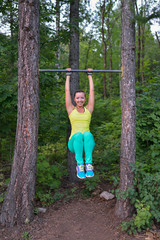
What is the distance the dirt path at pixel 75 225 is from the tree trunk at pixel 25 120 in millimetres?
288

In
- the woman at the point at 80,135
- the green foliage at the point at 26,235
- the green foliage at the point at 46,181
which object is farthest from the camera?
the green foliage at the point at 46,181

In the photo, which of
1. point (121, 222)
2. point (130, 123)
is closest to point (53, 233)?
point (121, 222)

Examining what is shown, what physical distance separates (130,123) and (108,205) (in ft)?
7.21

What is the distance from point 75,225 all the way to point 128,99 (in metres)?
2.91

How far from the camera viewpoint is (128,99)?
4.34 metres

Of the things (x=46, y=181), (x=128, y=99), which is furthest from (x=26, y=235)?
(x=128, y=99)

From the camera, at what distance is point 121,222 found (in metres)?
4.36

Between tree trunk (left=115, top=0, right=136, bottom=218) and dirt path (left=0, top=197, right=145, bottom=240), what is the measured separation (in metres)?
0.47

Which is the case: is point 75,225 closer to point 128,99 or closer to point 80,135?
point 80,135

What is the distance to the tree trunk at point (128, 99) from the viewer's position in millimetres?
4320

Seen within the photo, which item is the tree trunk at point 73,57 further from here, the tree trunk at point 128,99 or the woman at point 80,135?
the tree trunk at point 128,99

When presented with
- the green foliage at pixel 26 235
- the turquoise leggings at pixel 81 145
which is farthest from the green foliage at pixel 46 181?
the turquoise leggings at pixel 81 145

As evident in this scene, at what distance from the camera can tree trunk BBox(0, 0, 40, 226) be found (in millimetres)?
4414

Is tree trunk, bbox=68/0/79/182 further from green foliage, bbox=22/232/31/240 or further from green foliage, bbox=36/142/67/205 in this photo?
green foliage, bbox=22/232/31/240
